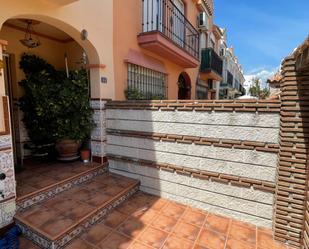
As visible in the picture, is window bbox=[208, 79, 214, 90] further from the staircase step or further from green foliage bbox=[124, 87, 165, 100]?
the staircase step

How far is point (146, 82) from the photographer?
6.93 meters

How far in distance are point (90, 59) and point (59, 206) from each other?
3.33 meters

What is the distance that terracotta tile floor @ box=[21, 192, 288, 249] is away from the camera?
296cm

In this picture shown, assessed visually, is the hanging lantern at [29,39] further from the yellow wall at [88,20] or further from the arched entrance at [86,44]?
the yellow wall at [88,20]

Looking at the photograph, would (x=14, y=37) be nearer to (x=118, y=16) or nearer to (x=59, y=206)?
(x=118, y=16)

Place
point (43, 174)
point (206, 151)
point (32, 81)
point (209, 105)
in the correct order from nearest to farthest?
point (209, 105), point (206, 151), point (43, 174), point (32, 81)

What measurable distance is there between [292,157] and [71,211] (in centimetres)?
360

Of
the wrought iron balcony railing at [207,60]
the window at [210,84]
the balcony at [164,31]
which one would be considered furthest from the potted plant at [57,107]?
the window at [210,84]

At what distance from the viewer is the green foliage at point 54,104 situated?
4.54 m

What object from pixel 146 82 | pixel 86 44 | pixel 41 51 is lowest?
pixel 146 82

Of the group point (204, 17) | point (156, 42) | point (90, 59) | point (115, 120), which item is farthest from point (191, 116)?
point (204, 17)

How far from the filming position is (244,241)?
10.1ft

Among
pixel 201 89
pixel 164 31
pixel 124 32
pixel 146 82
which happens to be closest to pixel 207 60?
pixel 201 89

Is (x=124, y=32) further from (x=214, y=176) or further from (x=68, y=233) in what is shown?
(x=68, y=233)
